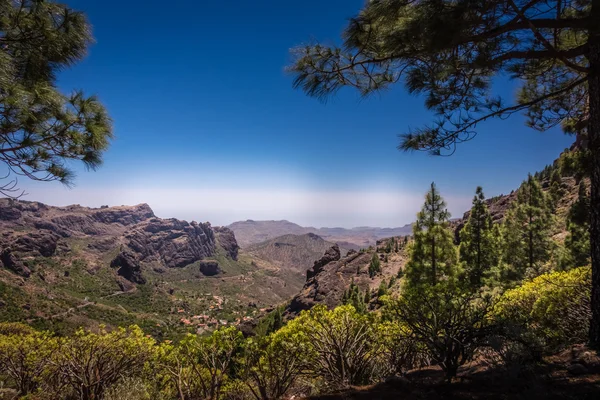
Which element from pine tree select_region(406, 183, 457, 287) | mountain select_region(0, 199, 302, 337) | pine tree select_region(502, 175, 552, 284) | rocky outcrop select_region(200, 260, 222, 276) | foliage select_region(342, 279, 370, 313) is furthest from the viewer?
rocky outcrop select_region(200, 260, 222, 276)

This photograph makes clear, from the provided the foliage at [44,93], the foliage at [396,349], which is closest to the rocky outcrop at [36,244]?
the foliage at [44,93]

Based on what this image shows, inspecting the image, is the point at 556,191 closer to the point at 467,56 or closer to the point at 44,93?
the point at 467,56

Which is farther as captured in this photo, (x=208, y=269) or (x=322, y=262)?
(x=208, y=269)

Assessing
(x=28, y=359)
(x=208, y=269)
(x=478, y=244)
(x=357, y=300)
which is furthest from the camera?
(x=208, y=269)

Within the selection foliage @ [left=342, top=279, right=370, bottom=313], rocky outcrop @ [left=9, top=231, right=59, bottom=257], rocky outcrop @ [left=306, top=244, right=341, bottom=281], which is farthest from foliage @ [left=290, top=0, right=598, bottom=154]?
rocky outcrop @ [left=9, top=231, right=59, bottom=257]

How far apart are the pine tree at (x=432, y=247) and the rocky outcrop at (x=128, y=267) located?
146305 millimetres

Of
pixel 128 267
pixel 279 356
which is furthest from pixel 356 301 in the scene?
pixel 128 267

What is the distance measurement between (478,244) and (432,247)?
9.04 metres

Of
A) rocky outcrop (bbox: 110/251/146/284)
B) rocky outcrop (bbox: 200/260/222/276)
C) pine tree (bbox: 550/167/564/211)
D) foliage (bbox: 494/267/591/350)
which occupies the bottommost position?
rocky outcrop (bbox: 200/260/222/276)

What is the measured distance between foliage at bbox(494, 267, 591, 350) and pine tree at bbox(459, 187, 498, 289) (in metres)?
16.6

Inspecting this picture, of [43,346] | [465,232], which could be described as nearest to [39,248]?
[43,346]

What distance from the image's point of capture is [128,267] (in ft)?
438

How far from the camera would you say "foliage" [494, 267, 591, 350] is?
6.14 meters

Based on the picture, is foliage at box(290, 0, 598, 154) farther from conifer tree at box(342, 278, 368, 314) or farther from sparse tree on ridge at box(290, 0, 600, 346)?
conifer tree at box(342, 278, 368, 314)
